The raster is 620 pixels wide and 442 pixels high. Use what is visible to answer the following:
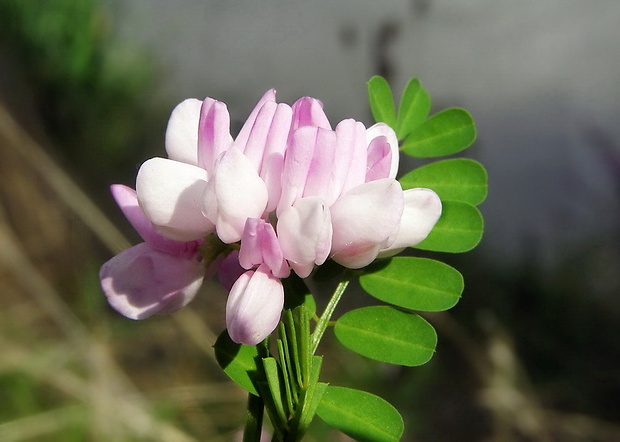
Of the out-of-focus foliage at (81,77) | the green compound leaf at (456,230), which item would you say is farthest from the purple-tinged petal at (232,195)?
the out-of-focus foliage at (81,77)

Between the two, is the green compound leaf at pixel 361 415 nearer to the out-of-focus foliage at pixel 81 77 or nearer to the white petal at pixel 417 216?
the white petal at pixel 417 216

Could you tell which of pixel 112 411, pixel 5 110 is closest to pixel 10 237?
pixel 5 110

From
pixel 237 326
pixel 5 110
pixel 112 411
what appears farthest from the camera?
pixel 5 110

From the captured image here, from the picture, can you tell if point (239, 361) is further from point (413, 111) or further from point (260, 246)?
point (413, 111)

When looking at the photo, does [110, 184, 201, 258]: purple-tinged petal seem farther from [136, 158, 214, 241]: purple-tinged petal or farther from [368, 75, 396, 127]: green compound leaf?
[368, 75, 396, 127]: green compound leaf

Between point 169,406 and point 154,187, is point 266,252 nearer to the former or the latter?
point 154,187

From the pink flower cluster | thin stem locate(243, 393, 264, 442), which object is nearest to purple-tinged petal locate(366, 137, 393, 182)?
the pink flower cluster
